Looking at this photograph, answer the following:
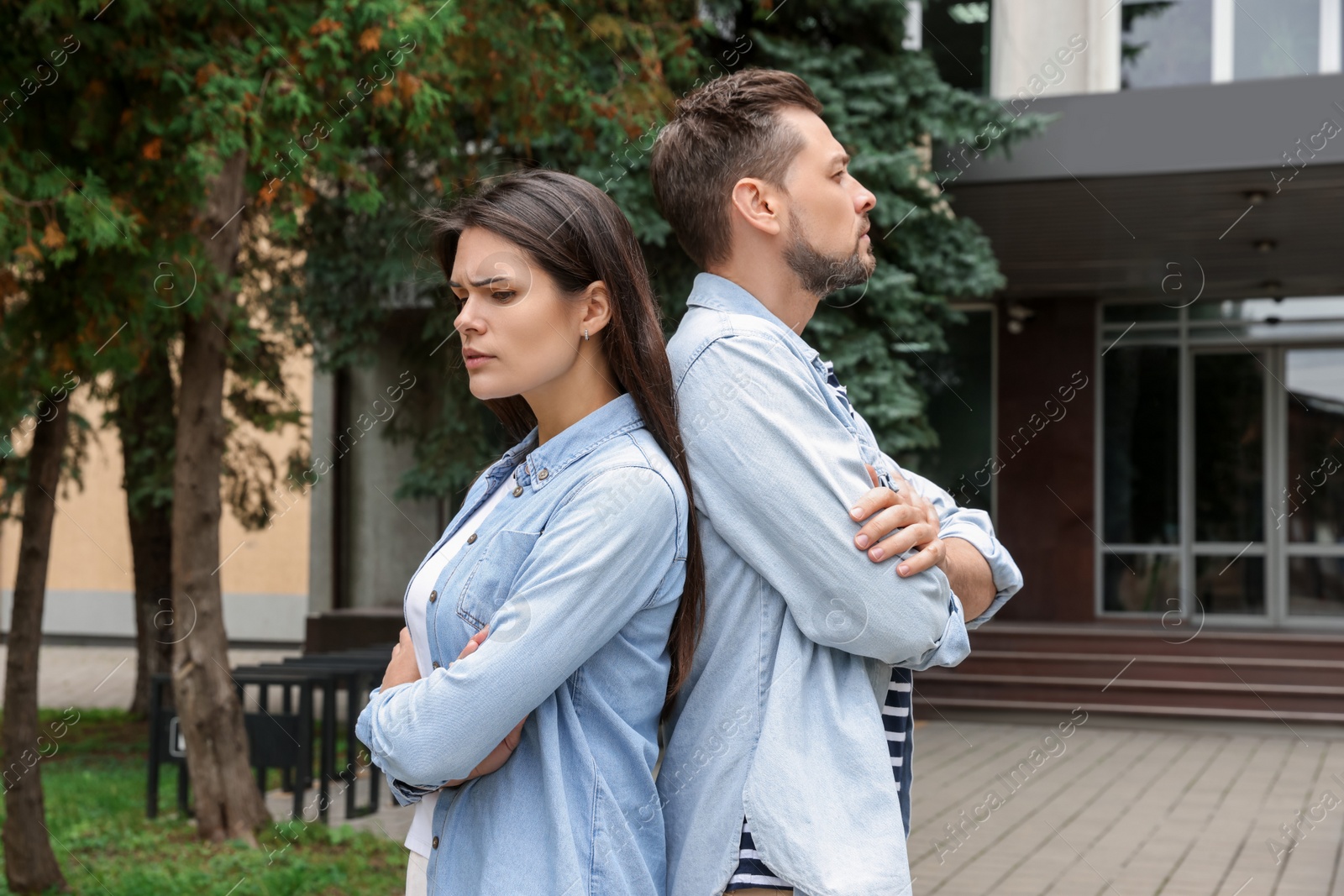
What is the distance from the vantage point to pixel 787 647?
65.2 inches

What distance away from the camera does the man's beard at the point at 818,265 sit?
74.2 inches

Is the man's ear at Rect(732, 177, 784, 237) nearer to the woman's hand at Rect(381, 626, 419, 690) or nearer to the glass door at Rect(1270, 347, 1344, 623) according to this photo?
the woman's hand at Rect(381, 626, 419, 690)

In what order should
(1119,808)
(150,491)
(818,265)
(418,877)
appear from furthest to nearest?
(150,491) < (1119,808) < (818,265) < (418,877)

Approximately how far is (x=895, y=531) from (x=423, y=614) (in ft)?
2.10

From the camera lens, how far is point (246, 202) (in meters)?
7.02

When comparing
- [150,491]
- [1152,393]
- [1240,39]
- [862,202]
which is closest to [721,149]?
[862,202]

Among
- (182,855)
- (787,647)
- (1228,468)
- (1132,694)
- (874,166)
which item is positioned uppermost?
(874,166)

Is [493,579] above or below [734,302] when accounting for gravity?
below

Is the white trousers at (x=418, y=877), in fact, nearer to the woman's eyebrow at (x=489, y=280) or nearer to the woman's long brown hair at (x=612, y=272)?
the woman's long brown hair at (x=612, y=272)

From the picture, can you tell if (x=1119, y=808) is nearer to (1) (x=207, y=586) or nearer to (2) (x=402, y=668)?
(1) (x=207, y=586)

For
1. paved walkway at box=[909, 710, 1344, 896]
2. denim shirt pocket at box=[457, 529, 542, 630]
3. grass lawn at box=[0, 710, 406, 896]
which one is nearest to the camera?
denim shirt pocket at box=[457, 529, 542, 630]

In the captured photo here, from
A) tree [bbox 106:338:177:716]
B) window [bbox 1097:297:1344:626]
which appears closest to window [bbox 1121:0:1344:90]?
window [bbox 1097:297:1344:626]

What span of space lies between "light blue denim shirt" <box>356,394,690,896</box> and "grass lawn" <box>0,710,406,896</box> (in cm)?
451

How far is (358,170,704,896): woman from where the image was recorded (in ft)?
5.19
